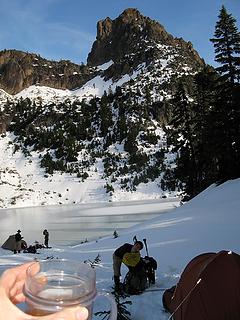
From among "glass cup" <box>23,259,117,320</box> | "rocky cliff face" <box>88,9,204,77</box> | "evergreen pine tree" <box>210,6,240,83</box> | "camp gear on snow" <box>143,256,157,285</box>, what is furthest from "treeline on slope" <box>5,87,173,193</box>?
"glass cup" <box>23,259,117,320</box>

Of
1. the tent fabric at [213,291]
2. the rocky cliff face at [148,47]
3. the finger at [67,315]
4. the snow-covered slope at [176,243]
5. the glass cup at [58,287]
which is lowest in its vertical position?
the snow-covered slope at [176,243]

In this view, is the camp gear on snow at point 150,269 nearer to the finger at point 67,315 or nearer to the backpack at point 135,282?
the backpack at point 135,282

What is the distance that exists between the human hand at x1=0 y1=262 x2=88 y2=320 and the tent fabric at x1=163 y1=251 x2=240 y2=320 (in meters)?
4.64

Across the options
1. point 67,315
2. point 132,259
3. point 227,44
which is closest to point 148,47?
point 227,44

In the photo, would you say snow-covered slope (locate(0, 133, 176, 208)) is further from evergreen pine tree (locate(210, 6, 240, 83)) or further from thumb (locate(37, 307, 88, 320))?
thumb (locate(37, 307, 88, 320))

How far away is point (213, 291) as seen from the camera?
5.41 metres

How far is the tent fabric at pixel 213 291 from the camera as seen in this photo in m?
5.28

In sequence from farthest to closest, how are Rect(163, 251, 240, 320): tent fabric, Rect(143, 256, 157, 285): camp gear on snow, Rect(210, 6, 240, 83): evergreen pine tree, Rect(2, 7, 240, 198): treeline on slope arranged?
Rect(2, 7, 240, 198): treeline on slope → Rect(210, 6, 240, 83): evergreen pine tree → Rect(143, 256, 157, 285): camp gear on snow → Rect(163, 251, 240, 320): tent fabric

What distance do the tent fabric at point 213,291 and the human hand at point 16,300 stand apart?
4637mm

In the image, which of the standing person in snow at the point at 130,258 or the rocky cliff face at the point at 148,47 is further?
the rocky cliff face at the point at 148,47

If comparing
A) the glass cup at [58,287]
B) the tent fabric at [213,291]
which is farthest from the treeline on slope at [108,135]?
Result: the glass cup at [58,287]

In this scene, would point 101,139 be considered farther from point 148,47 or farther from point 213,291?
point 213,291

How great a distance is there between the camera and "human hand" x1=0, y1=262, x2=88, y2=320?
1.04 meters

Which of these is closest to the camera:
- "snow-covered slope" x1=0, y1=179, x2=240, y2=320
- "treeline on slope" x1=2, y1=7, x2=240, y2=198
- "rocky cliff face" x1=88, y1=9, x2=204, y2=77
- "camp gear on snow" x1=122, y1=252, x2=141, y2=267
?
"snow-covered slope" x1=0, y1=179, x2=240, y2=320
